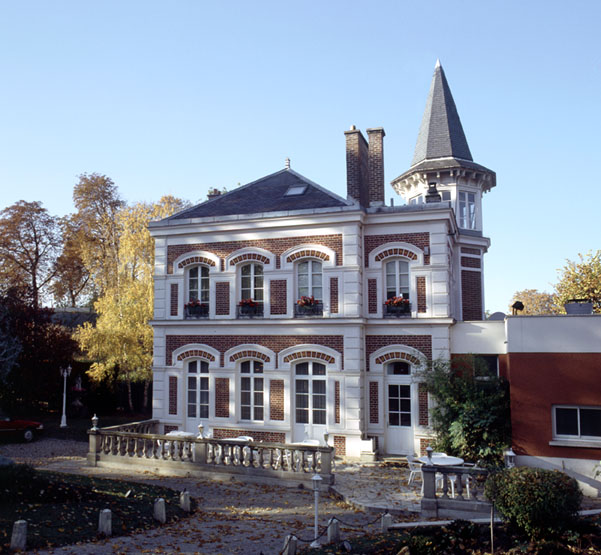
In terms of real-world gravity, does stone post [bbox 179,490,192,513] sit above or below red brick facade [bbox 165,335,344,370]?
below

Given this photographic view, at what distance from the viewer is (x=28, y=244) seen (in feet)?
116

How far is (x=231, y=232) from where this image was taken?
17938 millimetres

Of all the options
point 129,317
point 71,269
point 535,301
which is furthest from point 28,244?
point 535,301

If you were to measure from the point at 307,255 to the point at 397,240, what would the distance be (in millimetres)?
2664

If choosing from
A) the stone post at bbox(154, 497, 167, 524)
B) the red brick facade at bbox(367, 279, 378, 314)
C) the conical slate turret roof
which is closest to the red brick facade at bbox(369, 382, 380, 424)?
the red brick facade at bbox(367, 279, 378, 314)

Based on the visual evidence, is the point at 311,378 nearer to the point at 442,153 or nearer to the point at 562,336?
the point at 562,336

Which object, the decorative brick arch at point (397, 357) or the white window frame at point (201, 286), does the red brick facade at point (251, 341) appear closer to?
the decorative brick arch at point (397, 357)

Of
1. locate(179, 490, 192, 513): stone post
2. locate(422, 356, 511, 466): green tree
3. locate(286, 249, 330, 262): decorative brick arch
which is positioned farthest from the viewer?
locate(286, 249, 330, 262): decorative brick arch

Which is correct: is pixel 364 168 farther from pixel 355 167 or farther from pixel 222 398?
pixel 222 398

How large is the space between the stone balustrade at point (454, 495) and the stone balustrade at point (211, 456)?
8.63ft

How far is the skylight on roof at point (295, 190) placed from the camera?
1825 centimetres

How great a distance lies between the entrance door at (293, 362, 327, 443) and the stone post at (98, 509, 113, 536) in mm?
8116

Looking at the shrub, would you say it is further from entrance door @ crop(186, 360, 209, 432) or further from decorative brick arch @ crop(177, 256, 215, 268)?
decorative brick arch @ crop(177, 256, 215, 268)

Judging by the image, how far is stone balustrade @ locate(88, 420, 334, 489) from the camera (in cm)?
1308
